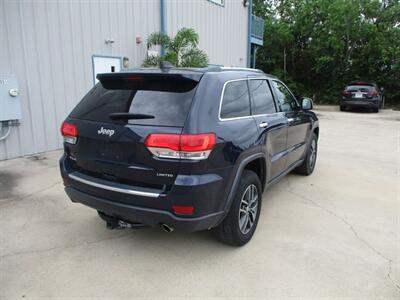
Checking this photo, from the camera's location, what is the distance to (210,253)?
3.17 meters

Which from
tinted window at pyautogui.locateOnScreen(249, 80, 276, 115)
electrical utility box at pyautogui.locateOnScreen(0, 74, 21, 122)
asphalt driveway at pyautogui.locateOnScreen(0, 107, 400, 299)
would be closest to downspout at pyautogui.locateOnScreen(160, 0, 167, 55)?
electrical utility box at pyautogui.locateOnScreen(0, 74, 21, 122)

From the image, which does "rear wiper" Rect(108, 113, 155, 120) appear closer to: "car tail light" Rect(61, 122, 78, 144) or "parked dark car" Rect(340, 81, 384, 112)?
"car tail light" Rect(61, 122, 78, 144)

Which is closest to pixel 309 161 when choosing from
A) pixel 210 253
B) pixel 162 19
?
pixel 210 253

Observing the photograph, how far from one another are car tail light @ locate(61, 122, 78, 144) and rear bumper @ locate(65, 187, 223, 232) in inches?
23.5

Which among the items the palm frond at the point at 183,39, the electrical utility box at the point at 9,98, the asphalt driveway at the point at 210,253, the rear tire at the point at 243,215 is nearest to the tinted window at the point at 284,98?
the asphalt driveway at the point at 210,253

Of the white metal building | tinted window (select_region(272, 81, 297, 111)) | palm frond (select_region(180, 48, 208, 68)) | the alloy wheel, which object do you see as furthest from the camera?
palm frond (select_region(180, 48, 208, 68))

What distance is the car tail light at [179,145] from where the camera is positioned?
8.29ft

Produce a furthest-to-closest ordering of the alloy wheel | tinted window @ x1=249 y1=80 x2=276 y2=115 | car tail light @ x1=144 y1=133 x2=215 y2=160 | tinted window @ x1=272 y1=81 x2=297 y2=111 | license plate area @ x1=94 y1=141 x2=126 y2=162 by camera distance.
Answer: tinted window @ x1=272 y1=81 x2=297 y2=111 < tinted window @ x1=249 y1=80 x2=276 y2=115 < the alloy wheel < license plate area @ x1=94 y1=141 x2=126 y2=162 < car tail light @ x1=144 y1=133 x2=215 y2=160

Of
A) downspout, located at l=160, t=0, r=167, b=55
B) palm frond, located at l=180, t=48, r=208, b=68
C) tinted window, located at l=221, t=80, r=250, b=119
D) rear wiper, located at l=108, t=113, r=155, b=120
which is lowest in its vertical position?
rear wiper, located at l=108, t=113, r=155, b=120

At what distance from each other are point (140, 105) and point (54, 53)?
5079 millimetres

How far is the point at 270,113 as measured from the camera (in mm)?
3871

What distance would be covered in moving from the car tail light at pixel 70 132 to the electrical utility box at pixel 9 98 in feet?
12.2

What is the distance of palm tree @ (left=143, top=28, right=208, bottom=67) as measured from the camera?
8469 millimetres

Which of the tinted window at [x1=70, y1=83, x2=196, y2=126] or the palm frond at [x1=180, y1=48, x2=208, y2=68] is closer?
the tinted window at [x1=70, y1=83, x2=196, y2=126]
